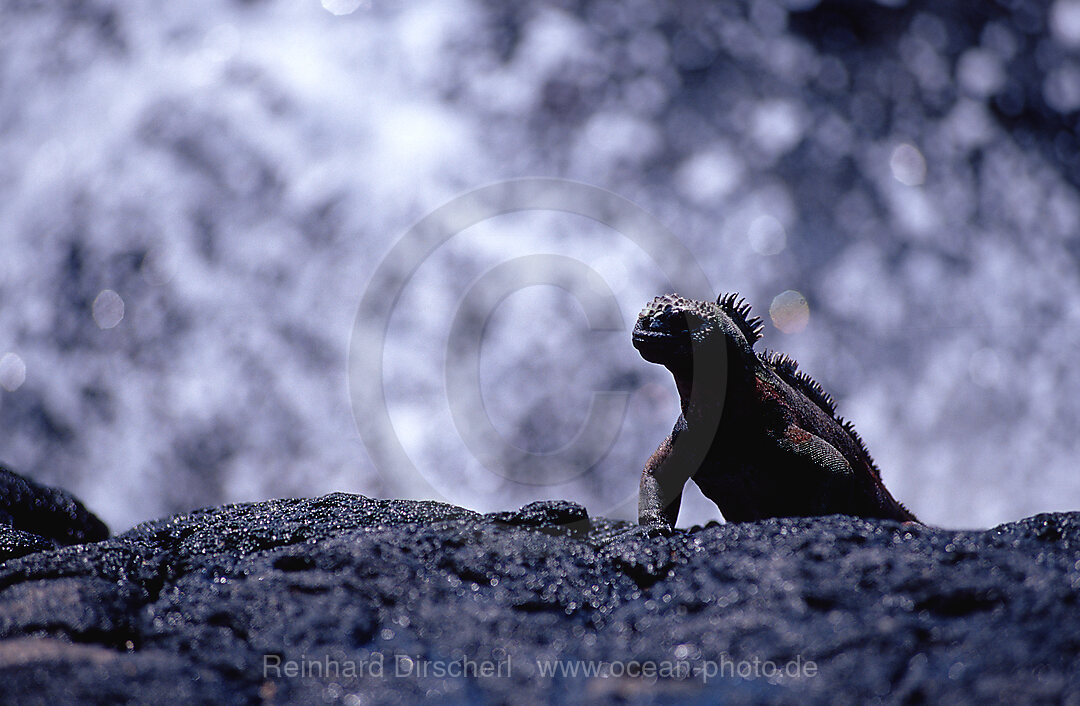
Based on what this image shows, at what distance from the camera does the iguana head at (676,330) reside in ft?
14.5

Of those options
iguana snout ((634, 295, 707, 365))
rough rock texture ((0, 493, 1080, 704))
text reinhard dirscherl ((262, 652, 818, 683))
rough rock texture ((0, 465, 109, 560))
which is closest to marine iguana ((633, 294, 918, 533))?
iguana snout ((634, 295, 707, 365))

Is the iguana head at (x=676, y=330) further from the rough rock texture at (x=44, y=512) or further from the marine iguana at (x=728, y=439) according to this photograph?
the rough rock texture at (x=44, y=512)

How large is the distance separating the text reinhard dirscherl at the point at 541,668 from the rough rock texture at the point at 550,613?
0.04 ft

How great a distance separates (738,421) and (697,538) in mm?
1516

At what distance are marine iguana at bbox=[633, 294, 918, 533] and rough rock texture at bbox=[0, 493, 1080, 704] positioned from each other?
3.90 ft

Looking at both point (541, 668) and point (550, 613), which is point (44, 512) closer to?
point (550, 613)

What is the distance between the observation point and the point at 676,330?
4.43 metres

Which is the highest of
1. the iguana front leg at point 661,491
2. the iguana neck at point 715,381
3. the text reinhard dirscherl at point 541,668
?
the iguana neck at point 715,381

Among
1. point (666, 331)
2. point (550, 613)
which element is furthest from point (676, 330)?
point (550, 613)

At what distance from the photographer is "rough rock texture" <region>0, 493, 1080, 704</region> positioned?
82.4 inches

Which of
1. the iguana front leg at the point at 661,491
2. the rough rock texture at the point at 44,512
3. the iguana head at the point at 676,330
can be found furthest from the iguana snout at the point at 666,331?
the rough rock texture at the point at 44,512

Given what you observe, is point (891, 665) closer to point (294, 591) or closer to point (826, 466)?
point (294, 591)

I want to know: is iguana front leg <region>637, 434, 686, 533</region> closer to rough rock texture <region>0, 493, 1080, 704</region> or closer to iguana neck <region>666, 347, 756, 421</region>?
iguana neck <region>666, 347, 756, 421</region>

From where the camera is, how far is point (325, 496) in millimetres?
4289
